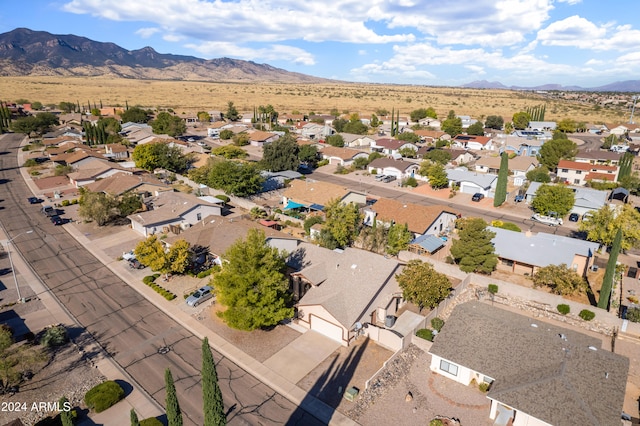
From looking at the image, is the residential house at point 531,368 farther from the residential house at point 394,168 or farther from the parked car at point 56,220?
the parked car at point 56,220

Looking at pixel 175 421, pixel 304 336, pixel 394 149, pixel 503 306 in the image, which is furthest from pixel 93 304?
pixel 394 149

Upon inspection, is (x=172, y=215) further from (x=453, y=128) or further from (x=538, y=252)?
(x=453, y=128)

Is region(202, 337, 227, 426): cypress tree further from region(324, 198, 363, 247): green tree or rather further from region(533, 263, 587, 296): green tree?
region(533, 263, 587, 296): green tree

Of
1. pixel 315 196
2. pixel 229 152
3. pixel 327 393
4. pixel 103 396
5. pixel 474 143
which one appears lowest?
pixel 327 393

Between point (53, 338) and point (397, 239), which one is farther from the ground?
point (397, 239)

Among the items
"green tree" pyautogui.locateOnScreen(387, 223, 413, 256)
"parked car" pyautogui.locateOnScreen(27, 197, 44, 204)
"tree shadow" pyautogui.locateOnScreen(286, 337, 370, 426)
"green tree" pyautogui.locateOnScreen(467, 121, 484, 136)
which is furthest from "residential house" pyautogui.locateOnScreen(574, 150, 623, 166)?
"parked car" pyautogui.locateOnScreen(27, 197, 44, 204)

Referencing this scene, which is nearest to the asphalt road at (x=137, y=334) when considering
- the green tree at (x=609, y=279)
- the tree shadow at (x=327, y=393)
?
the tree shadow at (x=327, y=393)

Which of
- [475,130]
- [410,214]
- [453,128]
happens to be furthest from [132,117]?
[410,214]

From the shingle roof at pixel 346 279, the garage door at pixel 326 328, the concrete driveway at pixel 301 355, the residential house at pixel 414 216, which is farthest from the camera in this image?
the residential house at pixel 414 216
